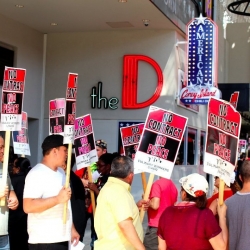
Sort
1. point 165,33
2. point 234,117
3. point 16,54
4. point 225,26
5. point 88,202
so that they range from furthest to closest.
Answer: point 225,26 < point 165,33 < point 16,54 < point 88,202 < point 234,117

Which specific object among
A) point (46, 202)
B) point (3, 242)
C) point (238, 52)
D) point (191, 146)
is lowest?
point (3, 242)

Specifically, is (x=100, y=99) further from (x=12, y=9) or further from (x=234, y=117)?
(x=234, y=117)

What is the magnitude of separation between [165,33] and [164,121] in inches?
377

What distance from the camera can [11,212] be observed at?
6.88 meters

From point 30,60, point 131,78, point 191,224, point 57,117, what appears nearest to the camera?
point 191,224

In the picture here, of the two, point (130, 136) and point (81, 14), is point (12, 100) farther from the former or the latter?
point (81, 14)

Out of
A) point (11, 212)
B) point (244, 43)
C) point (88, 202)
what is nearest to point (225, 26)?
point (244, 43)

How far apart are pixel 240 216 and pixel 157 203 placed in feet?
7.22

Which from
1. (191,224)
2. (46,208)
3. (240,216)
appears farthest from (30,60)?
(191,224)

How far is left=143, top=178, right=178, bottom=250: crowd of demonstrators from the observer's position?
297 inches

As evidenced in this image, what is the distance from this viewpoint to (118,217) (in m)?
5.45

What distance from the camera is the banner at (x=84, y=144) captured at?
28.4 ft

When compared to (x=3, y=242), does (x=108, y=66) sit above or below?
above

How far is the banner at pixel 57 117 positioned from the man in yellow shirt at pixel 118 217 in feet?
9.15
